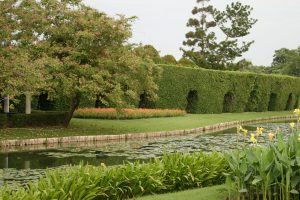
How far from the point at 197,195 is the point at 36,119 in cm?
1560

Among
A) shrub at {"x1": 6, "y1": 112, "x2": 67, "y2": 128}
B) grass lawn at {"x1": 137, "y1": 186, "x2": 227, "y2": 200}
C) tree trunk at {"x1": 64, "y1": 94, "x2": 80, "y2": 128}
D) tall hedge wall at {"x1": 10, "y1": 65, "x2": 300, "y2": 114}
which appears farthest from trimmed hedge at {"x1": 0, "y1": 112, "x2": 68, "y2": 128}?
grass lawn at {"x1": 137, "y1": 186, "x2": 227, "y2": 200}

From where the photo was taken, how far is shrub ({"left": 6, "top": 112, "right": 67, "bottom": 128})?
22016 mm

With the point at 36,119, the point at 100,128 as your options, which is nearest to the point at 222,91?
the point at 100,128

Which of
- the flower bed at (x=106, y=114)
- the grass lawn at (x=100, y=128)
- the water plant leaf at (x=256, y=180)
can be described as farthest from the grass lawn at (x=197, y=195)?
the flower bed at (x=106, y=114)

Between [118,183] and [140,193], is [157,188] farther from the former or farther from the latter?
[118,183]

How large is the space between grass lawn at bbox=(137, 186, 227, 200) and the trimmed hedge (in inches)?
558

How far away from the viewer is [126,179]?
8852 mm

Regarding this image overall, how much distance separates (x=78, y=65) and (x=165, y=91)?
582 inches

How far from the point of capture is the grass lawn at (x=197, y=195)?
8633 millimetres

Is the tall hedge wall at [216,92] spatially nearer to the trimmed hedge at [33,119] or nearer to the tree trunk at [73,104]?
the trimmed hedge at [33,119]

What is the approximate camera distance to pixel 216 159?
10.5 m

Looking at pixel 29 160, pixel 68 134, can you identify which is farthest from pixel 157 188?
pixel 68 134

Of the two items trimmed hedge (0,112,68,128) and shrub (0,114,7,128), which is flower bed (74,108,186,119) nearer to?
trimmed hedge (0,112,68,128)

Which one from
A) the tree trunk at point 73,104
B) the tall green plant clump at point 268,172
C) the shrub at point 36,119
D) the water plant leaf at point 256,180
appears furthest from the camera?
the tree trunk at point 73,104
